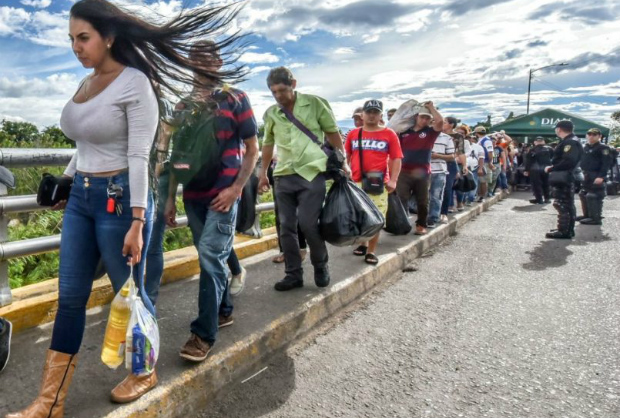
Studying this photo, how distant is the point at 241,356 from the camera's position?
3.00 metres

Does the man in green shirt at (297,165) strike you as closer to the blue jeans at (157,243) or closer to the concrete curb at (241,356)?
the concrete curb at (241,356)

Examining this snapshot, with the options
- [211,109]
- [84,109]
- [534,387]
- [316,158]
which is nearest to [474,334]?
[534,387]

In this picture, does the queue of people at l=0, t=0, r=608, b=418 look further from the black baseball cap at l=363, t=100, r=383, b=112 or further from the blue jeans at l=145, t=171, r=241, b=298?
the black baseball cap at l=363, t=100, r=383, b=112

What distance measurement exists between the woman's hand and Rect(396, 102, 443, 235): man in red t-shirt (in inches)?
207

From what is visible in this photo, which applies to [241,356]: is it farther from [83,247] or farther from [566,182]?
[566,182]

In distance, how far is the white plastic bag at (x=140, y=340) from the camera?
2229 millimetres

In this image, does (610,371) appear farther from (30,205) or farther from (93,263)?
(30,205)

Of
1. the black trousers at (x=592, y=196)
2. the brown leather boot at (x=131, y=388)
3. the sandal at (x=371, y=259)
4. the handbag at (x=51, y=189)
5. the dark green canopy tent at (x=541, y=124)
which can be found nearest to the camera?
the brown leather boot at (x=131, y=388)

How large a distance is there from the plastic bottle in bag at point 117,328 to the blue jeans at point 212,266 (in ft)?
2.07

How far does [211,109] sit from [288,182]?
4.58ft

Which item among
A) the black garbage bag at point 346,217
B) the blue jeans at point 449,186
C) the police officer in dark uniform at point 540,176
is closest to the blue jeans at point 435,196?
the blue jeans at point 449,186

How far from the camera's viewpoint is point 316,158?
13.2ft

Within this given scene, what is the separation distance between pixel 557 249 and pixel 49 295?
6607mm

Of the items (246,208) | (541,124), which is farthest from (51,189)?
(541,124)
